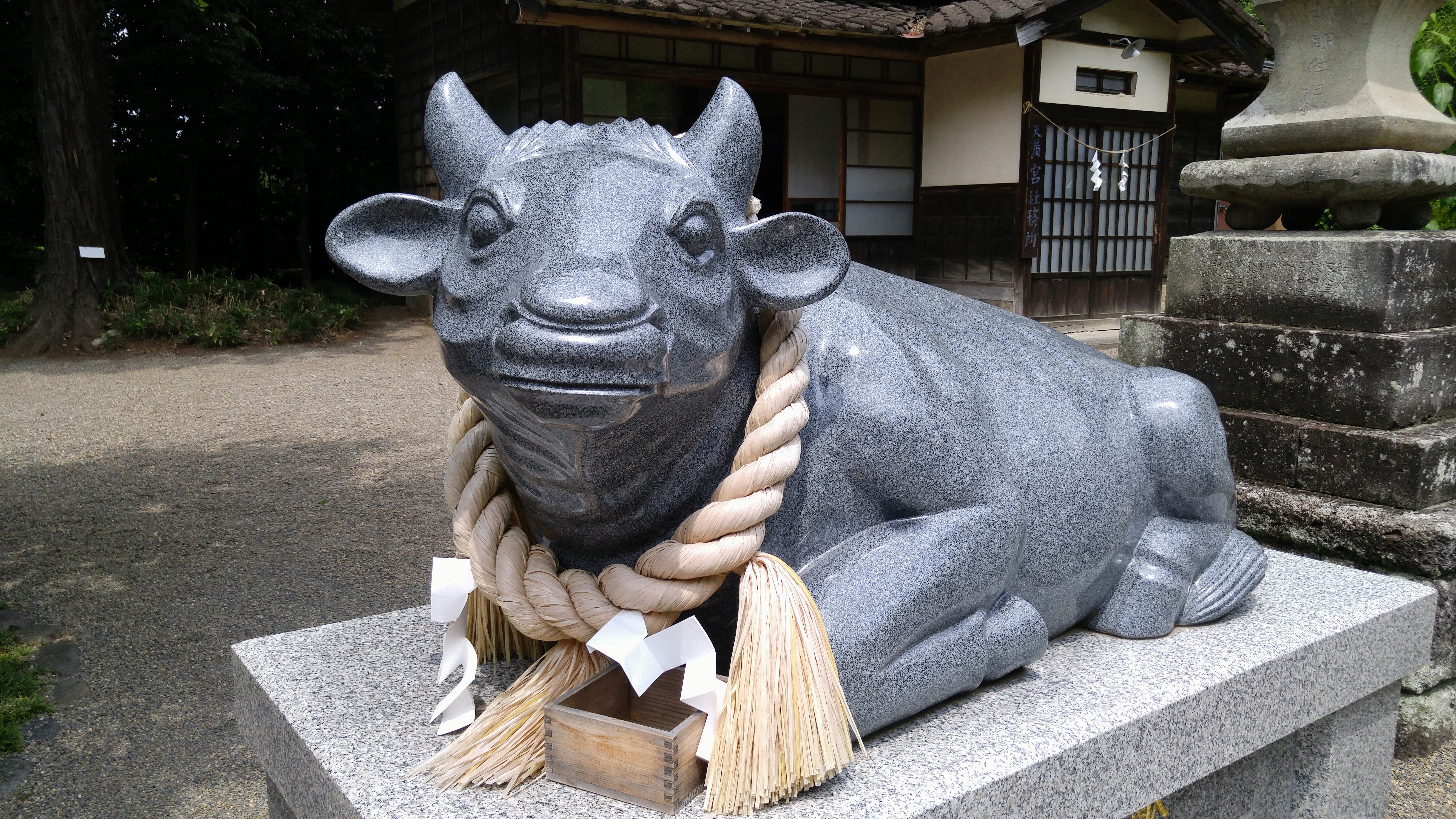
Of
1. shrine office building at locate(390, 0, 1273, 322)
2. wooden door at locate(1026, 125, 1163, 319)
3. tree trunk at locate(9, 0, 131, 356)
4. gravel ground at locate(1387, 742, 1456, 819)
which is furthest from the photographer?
wooden door at locate(1026, 125, 1163, 319)

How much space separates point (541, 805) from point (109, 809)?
1.93 meters

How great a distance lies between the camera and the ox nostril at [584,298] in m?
1.18

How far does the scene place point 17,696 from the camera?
3.25 m

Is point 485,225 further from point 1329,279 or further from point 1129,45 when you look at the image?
point 1129,45

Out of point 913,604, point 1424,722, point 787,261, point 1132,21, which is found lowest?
point 1424,722

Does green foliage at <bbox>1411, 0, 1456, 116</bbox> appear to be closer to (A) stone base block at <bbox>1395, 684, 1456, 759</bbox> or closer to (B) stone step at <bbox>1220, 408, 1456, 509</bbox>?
(B) stone step at <bbox>1220, 408, 1456, 509</bbox>

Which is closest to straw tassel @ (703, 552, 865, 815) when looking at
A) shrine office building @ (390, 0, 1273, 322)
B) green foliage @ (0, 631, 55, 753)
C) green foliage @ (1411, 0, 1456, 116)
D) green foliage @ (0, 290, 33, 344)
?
green foliage @ (0, 631, 55, 753)

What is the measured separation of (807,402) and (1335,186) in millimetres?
2519

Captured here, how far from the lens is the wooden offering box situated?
1.39m

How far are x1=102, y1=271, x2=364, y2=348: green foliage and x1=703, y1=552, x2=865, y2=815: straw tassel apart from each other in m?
9.98

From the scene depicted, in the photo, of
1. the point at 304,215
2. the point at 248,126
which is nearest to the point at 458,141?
the point at 248,126

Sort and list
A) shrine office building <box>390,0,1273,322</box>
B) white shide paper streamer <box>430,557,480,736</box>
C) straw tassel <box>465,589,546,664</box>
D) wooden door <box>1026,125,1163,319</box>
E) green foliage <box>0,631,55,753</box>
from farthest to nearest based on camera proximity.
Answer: wooden door <box>1026,125,1163,319</box>
shrine office building <box>390,0,1273,322</box>
green foliage <box>0,631,55,753</box>
straw tassel <box>465,589,546,664</box>
white shide paper streamer <box>430,557,480,736</box>

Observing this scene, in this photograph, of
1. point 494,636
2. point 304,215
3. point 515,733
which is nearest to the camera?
point 515,733

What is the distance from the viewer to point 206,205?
14.0 m
